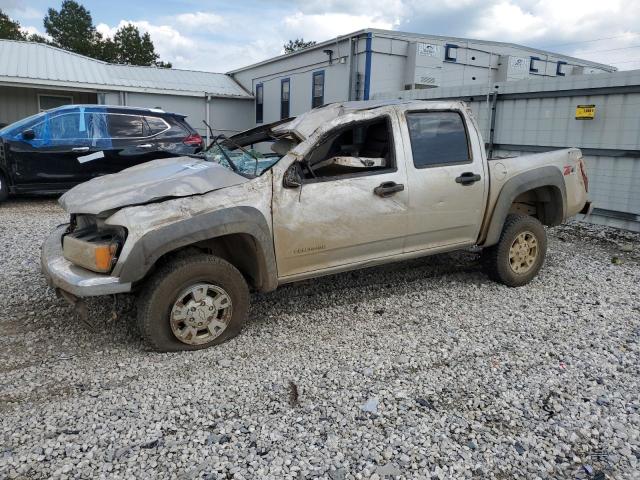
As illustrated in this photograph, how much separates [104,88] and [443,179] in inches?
651

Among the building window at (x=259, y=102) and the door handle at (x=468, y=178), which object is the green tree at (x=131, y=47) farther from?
the door handle at (x=468, y=178)

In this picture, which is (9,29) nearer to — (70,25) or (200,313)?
(70,25)

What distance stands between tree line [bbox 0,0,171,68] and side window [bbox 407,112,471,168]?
47.9 metres

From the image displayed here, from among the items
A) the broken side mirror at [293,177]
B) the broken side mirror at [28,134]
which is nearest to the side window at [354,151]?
the broken side mirror at [293,177]

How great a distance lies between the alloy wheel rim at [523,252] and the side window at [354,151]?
1810 millimetres

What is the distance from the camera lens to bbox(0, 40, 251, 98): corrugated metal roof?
17172 millimetres

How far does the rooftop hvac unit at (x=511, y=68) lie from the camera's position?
1644cm

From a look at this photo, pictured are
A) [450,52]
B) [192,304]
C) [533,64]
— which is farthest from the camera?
[533,64]

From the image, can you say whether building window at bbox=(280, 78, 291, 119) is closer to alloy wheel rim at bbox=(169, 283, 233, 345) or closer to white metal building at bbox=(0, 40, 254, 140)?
white metal building at bbox=(0, 40, 254, 140)

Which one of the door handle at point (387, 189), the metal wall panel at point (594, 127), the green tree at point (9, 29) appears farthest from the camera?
the green tree at point (9, 29)

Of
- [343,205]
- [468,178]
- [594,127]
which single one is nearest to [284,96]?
[594,127]

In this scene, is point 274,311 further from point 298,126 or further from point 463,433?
point 463,433

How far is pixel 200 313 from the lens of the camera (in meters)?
3.74

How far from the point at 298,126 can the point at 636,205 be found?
605 centimetres
